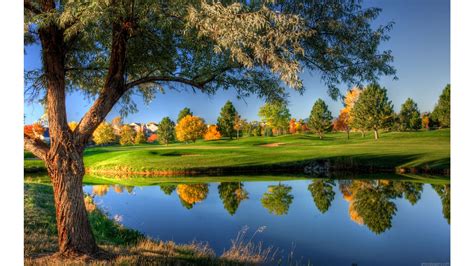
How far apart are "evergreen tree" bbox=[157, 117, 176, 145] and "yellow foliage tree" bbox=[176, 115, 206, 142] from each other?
4.86 metres

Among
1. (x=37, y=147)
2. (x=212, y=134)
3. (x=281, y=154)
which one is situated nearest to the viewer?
(x=37, y=147)

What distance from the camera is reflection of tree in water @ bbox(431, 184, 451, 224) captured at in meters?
11.9

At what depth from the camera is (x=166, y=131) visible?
35.8 meters

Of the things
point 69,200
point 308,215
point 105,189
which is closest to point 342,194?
point 308,215

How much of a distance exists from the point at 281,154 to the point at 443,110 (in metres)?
16.2

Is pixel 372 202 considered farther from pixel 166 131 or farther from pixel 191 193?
pixel 166 131

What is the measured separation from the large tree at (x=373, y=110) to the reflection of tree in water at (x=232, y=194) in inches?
239

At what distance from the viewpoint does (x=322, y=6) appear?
5.12 meters

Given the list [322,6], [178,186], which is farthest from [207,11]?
[178,186]

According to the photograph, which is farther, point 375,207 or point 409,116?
point 409,116

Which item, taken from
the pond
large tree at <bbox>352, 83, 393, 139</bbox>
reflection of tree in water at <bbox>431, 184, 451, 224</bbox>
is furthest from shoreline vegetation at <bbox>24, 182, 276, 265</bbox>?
large tree at <bbox>352, 83, 393, 139</bbox>

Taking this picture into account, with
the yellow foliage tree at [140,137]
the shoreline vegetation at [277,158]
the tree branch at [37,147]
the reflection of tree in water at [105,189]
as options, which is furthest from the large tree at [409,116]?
the yellow foliage tree at [140,137]

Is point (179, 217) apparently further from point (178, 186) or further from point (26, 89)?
point (26, 89)

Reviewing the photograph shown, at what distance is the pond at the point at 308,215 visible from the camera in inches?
374
